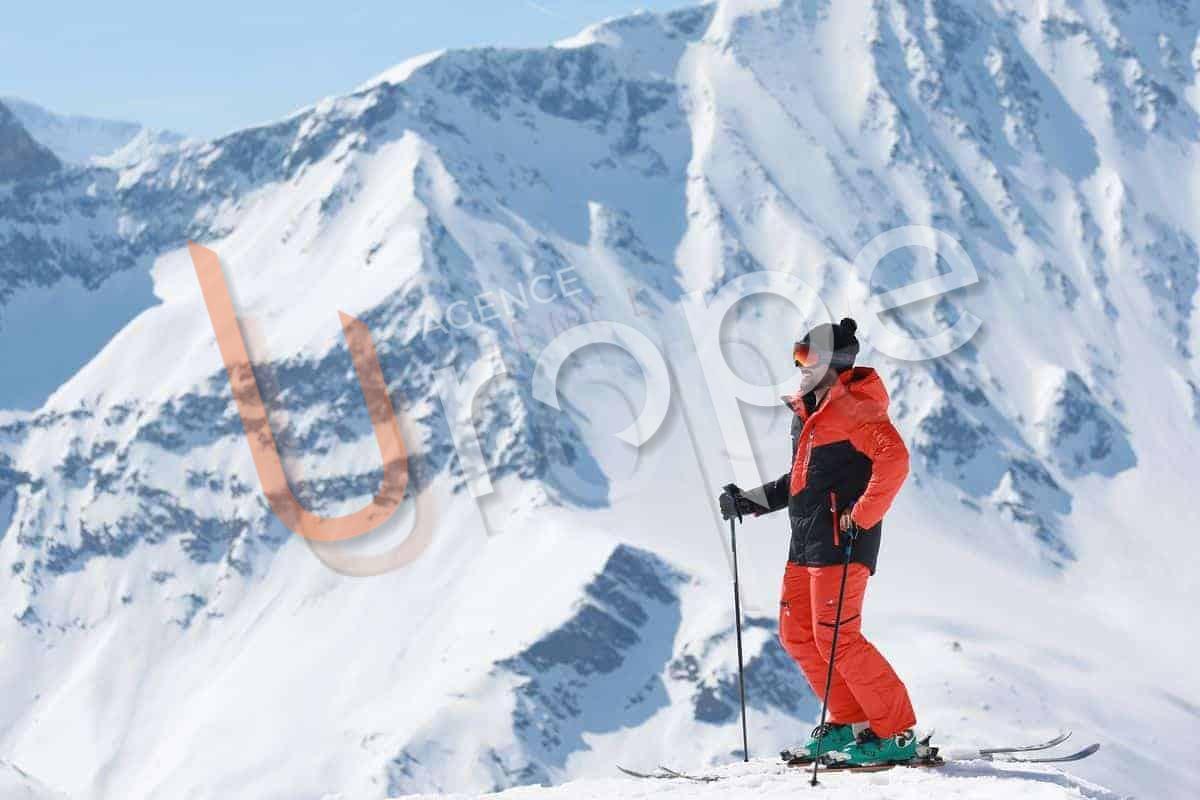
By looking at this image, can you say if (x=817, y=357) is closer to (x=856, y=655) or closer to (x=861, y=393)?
(x=861, y=393)

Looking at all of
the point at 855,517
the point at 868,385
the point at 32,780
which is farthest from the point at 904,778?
the point at 32,780

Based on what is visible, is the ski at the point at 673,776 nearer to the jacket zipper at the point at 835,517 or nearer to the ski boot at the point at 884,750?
the ski boot at the point at 884,750

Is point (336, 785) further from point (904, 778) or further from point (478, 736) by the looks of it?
point (904, 778)

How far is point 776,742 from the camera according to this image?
186 m

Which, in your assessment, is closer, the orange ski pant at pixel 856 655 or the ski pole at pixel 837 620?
the ski pole at pixel 837 620

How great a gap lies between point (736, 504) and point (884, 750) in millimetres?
2590

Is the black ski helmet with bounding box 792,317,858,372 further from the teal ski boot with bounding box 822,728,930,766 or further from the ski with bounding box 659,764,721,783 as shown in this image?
the ski with bounding box 659,764,721,783

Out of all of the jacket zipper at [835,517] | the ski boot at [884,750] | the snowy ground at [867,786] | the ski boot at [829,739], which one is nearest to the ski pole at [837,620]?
the jacket zipper at [835,517]

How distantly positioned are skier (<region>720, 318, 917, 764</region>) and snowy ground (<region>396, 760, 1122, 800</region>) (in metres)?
0.56

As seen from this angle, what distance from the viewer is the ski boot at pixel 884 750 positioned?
11.4 m

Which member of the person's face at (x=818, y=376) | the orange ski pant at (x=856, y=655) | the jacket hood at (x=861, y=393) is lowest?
the orange ski pant at (x=856, y=655)

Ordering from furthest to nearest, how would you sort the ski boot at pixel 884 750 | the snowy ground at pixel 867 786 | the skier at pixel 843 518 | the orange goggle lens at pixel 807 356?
the ski boot at pixel 884 750, the orange goggle lens at pixel 807 356, the skier at pixel 843 518, the snowy ground at pixel 867 786

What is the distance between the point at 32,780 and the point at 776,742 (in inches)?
6472

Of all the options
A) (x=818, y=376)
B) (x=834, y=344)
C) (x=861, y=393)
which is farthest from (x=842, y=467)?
(x=834, y=344)
